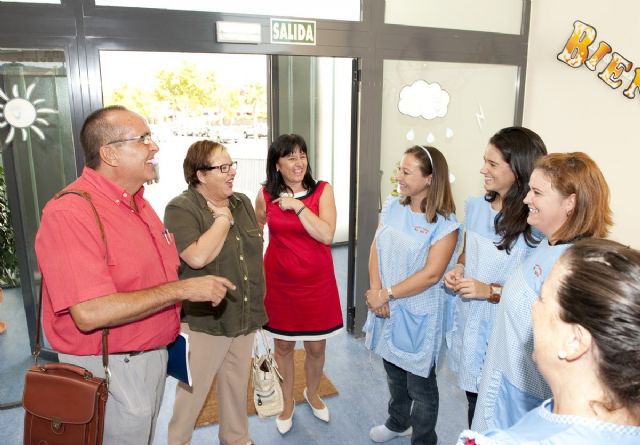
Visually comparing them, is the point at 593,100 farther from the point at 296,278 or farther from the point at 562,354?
the point at 562,354

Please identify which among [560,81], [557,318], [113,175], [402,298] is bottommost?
[402,298]

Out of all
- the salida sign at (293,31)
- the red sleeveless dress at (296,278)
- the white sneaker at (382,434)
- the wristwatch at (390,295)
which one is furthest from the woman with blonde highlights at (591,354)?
the salida sign at (293,31)

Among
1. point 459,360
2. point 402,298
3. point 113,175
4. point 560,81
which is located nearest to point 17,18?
point 113,175

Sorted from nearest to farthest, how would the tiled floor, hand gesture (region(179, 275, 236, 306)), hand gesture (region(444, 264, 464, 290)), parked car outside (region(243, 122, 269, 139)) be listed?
hand gesture (region(179, 275, 236, 306)) → hand gesture (region(444, 264, 464, 290)) → the tiled floor → parked car outside (region(243, 122, 269, 139))

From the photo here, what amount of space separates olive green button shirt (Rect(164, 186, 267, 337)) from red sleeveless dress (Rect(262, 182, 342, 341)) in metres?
0.25

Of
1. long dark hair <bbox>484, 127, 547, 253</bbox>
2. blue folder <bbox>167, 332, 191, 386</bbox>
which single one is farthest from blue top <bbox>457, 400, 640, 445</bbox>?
blue folder <bbox>167, 332, 191, 386</bbox>

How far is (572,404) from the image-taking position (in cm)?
85

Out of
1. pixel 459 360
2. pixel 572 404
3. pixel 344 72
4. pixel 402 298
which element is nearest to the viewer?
pixel 572 404

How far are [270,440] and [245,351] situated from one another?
642 mm

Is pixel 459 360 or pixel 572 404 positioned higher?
pixel 572 404

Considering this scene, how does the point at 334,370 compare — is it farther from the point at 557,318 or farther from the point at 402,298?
the point at 557,318

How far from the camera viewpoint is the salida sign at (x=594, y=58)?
3.46 metres

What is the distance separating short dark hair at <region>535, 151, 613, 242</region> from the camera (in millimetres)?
1505

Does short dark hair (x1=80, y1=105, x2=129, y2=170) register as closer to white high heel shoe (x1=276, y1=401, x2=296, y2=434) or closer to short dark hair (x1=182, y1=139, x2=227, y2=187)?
short dark hair (x1=182, y1=139, x2=227, y2=187)
